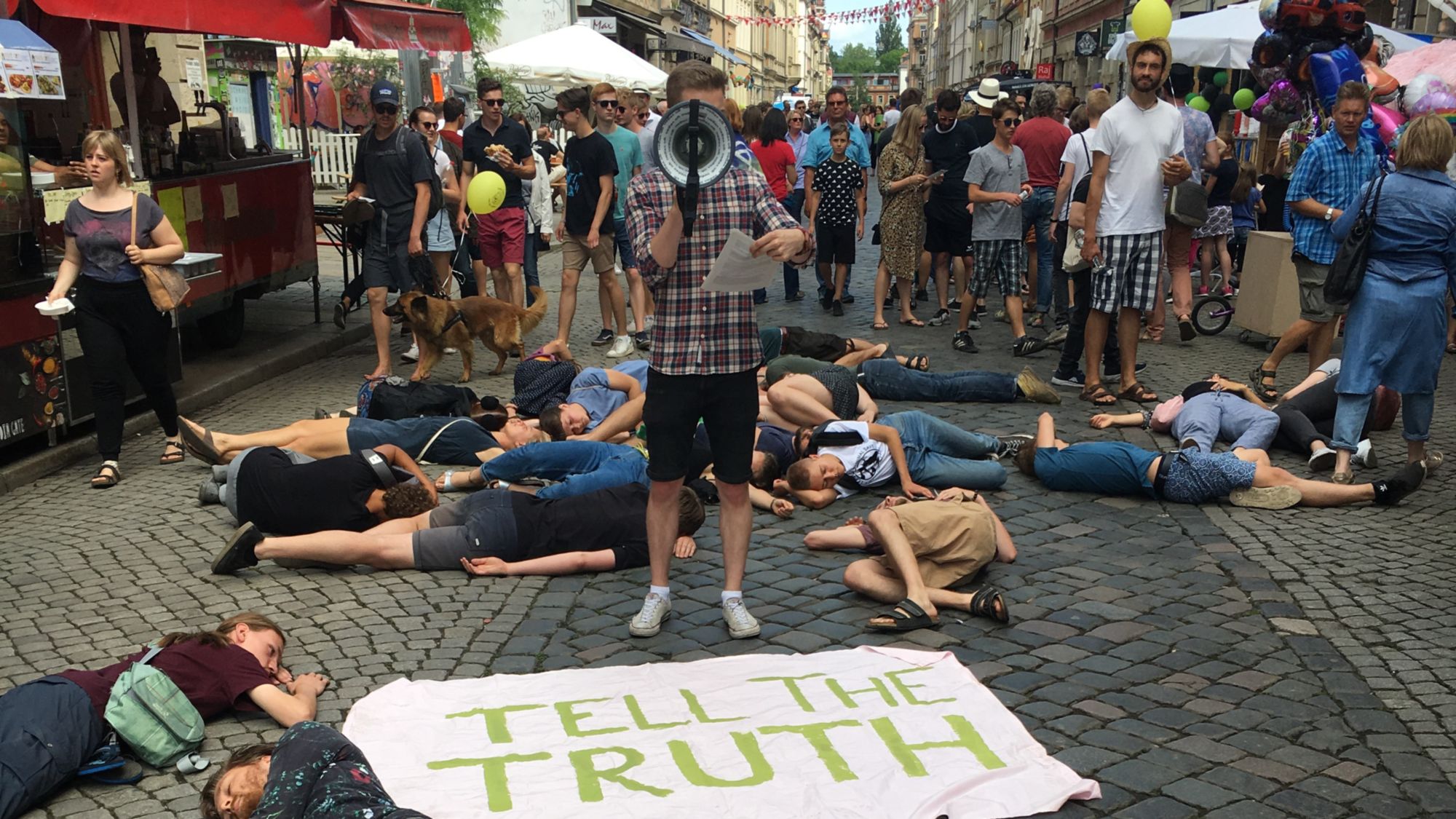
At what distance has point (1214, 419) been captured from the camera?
6984 millimetres

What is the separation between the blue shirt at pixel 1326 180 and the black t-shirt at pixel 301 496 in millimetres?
5975

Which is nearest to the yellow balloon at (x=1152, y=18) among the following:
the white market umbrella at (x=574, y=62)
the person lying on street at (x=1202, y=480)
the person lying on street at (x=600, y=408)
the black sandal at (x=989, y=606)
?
the person lying on street at (x=1202, y=480)

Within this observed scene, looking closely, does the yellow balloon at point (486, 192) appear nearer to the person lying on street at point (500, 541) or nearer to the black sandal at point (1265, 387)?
the person lying on street at point (500, 541)

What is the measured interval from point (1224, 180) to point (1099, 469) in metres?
6.52

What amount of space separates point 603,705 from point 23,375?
15.3 ft

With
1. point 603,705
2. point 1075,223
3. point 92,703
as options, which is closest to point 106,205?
point 92,703

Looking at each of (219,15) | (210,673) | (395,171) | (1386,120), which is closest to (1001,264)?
(1386,120)

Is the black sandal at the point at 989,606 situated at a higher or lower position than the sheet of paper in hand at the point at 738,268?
lower

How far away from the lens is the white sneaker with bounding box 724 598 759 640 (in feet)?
15.3

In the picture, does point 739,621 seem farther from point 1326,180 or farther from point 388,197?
point 388,197

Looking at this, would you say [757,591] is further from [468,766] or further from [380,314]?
[380,314]

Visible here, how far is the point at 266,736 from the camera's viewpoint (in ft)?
12.9

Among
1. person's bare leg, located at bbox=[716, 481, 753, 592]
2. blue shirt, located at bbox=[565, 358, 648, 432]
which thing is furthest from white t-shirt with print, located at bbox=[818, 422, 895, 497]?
person's bare leg, located at bbox=[716, 481, 753, 592]

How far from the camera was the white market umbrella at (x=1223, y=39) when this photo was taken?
13438 millimetres
